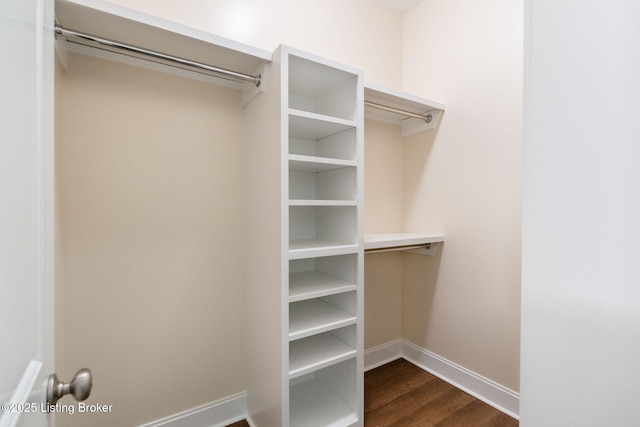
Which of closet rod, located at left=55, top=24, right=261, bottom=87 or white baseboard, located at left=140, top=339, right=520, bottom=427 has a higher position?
closet rod, located at left=55, top=24, right=261, bottom=87

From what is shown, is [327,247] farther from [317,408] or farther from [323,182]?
[317,408]

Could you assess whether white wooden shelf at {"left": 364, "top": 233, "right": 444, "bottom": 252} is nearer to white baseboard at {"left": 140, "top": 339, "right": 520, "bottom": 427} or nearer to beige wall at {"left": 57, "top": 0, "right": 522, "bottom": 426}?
beige wall at {"left": 57, "top": 0, "right": 522, "bottom": 426}

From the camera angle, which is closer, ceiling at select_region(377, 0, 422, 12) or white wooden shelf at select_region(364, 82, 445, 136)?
white wooden shelf at select_region(364, 82, 445, 136)

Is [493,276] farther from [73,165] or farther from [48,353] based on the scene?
[73,165]

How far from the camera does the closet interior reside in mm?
1215

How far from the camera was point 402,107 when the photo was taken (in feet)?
6.55

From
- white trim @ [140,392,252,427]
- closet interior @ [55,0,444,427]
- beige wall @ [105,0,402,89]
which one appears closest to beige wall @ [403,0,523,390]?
beige wall @ [105,0,402,89]

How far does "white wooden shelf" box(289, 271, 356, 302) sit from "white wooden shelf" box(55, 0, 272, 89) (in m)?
1.18

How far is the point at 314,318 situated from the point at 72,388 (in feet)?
3.55

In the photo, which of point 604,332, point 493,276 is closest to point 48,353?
point 604,332

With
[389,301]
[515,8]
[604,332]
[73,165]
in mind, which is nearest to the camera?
[604,332]

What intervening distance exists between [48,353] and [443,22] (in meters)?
2.71

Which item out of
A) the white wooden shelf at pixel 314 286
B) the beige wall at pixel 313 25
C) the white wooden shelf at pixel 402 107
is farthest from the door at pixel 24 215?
the white wooden shelf at pixel 402 107

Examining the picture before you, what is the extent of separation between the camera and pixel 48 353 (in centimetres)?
54
